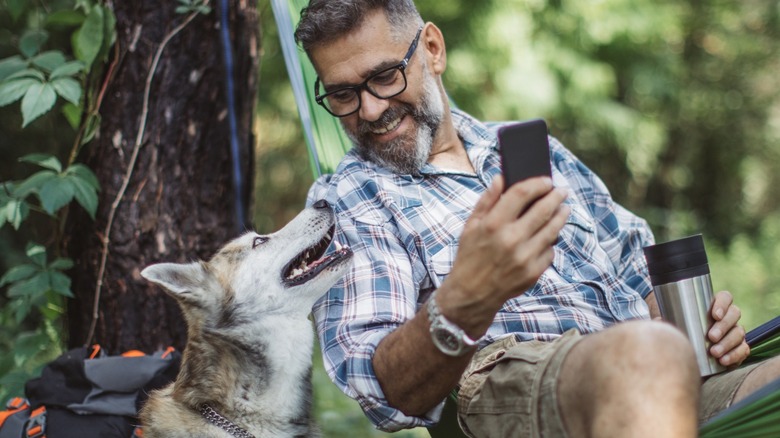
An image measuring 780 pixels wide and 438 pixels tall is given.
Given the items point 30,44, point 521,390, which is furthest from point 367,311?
point 30,44

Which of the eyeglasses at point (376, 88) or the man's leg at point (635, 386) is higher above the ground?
the eyeglasses at point (376, 88)

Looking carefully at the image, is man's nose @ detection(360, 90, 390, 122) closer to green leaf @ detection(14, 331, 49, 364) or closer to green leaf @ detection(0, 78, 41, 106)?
green leaf @ detection(0, 78, 41, 106)

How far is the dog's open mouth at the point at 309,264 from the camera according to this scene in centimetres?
226

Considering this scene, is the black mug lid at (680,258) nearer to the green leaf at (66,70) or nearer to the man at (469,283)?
the man at (469,283)

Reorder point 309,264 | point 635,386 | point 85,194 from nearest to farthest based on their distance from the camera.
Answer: point 635,386, point 309,264, point 85,194

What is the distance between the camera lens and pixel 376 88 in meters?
2.22

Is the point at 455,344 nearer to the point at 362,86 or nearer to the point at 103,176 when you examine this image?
the point at 362,86

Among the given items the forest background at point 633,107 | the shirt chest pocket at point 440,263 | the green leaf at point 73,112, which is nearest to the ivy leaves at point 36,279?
the green leaf at point 73,112

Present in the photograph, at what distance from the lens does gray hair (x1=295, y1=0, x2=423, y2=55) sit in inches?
86.5

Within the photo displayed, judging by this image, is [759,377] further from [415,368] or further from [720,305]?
[415,368]

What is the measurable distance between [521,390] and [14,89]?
1.95 metres

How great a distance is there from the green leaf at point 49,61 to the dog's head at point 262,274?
87 centimetres

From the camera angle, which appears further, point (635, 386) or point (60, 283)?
point (60, 283)

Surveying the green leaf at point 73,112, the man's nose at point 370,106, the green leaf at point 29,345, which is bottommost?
the green leaf at point 29,345
